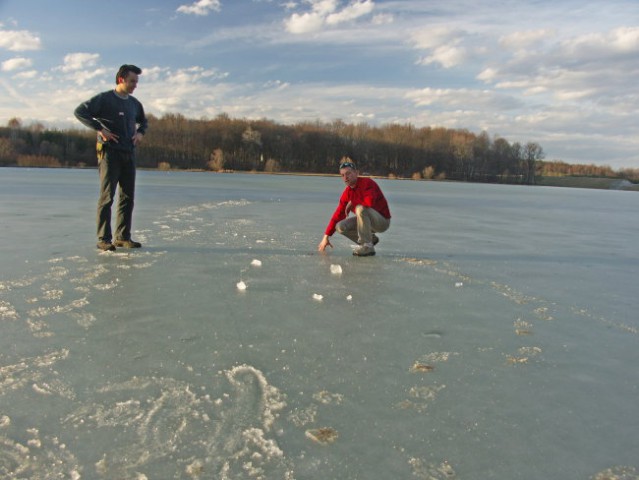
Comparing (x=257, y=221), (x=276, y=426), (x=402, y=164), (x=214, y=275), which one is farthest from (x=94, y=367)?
(x=402, y=164)

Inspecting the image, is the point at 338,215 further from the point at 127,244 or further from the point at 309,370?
the point at 309,370

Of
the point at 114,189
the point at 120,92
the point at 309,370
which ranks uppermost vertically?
the point at 120,92

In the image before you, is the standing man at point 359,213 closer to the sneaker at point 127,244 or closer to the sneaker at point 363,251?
the sneaker at point 363,251

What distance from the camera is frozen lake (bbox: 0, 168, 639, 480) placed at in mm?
1519

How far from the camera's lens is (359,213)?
5.35 meters

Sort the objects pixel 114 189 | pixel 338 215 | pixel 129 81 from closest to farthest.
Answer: pixel 129 81 → pixel 114 189 → pixel 338 215

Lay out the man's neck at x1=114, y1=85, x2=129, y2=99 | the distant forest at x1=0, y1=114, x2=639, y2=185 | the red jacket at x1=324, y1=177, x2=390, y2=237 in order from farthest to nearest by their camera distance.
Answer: the distant forest at x1=0, y1=114, x2=639, y2=185 → the red jacket at x1=324, y1=177, x2=390, y2=237 → the man's neck at x1=114, y1=85, x2=129, y2=99

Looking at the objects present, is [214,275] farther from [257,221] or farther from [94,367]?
[257,221]

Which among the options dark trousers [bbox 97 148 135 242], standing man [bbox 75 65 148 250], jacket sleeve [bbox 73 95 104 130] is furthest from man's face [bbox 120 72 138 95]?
dark trousers [bbox 97 148 135 242]

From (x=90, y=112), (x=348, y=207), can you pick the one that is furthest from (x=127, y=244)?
(x=348, y=207)

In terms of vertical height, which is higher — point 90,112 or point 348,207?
point 90,112

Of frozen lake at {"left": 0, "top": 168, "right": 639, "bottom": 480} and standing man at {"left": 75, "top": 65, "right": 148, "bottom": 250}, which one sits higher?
standing man at {"left": 75, "top": 65, "right": 148, "bottom": 250}

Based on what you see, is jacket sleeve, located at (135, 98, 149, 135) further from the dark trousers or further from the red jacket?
the red jacket

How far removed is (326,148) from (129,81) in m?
78.0
